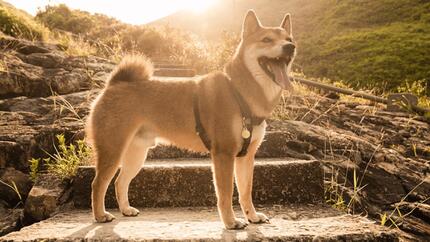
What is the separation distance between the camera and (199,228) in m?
3.09

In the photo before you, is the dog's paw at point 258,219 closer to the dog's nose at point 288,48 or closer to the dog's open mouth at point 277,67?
the dog's open mouth at point 277,67

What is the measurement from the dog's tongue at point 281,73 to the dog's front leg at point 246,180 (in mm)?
566

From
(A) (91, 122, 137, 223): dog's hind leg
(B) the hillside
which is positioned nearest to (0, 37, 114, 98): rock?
(A) (91, 122, 137, 223): dog's hind leg

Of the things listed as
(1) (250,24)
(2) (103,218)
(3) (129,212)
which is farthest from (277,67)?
(2) (103,218)

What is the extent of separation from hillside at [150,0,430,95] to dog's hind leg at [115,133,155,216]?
33.8 ft

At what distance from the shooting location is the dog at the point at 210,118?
327cm

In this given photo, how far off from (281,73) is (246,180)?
3.17 feet

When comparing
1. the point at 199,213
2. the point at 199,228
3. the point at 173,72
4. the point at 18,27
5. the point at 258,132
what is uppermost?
the point at 18,27

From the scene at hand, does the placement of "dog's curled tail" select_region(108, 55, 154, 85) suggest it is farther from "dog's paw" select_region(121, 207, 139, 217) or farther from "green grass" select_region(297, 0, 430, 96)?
"green grass" select_region(297, 0, 430, 96)

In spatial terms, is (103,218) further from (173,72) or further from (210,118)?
(173,72)

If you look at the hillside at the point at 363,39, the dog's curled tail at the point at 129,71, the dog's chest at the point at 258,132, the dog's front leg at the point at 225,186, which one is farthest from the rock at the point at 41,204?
the hillside at the point at 363,39

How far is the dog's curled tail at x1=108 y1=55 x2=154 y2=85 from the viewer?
3.81 m

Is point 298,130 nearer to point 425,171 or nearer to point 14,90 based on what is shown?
point 425,171

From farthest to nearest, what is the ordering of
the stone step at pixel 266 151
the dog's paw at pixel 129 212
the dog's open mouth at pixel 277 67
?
the stone step at pixel 266 151 → the dog's paw at pixel 129 212 → the dog's open mouth at pixel 277 67
